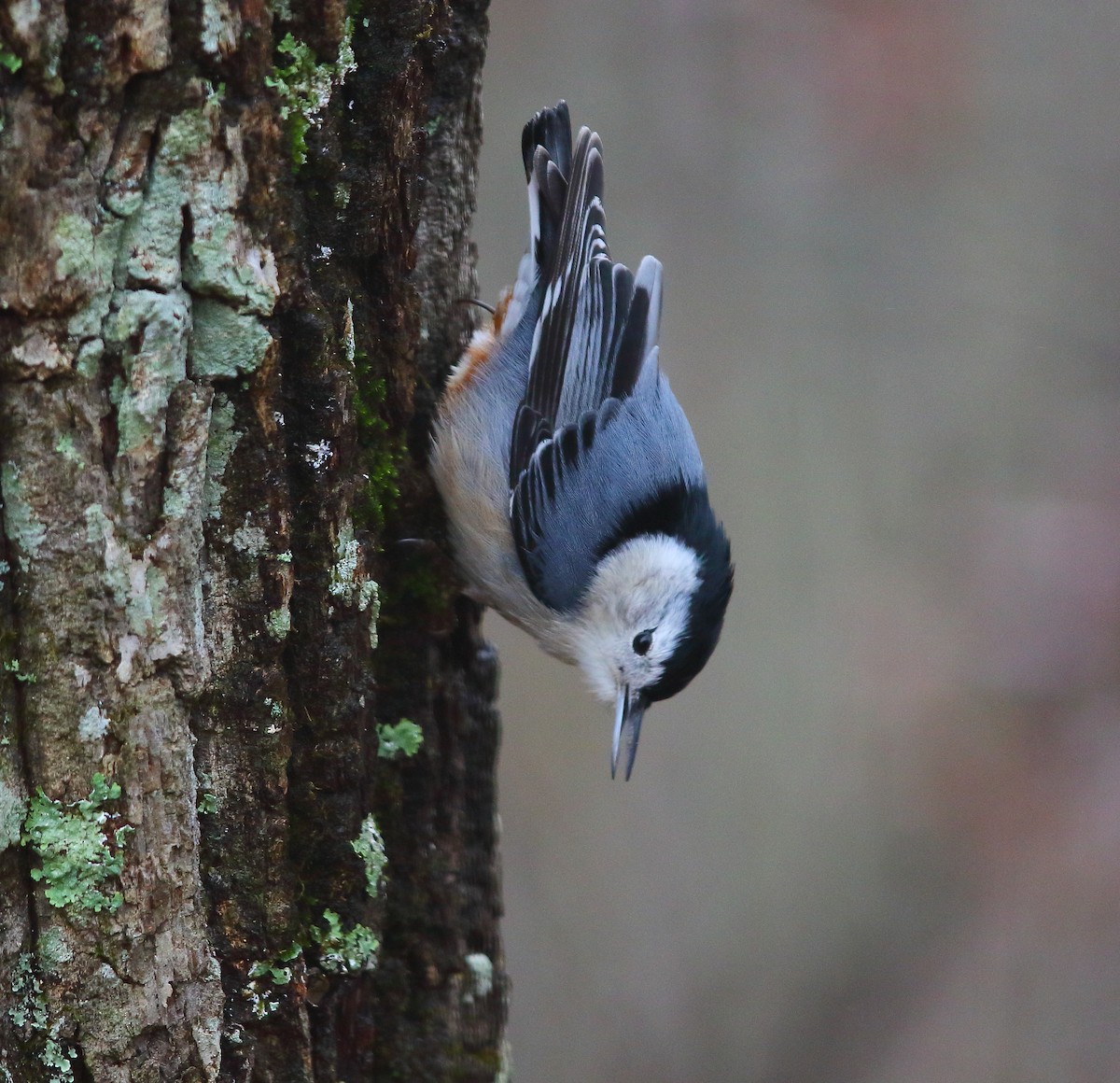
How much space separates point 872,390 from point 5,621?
2.91 meters

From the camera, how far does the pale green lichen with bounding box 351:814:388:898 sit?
154cm

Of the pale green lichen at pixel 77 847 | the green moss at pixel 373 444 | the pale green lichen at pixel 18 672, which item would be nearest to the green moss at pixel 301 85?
the green moss at pixel 373 444

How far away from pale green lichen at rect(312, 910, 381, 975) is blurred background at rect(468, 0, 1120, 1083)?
2018mm

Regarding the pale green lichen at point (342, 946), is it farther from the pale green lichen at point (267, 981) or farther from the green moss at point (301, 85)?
the green moss at point (301, 85)

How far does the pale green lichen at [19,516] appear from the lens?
3.93 feet

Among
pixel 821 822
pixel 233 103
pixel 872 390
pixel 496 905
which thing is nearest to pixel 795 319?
pixel 872 390

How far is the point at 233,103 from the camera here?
125cm

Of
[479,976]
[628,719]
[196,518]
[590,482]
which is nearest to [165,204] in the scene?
[196,518]

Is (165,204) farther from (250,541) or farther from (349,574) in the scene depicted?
(349,574)

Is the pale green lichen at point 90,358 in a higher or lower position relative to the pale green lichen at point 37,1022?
higher

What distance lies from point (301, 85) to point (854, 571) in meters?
2.73

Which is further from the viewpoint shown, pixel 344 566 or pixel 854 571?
pixel 854 571

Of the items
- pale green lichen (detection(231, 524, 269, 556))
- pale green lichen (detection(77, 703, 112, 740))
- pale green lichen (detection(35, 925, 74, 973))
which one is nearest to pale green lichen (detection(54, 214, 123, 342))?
pale green lichen (detection(231, 524, 269, 556))

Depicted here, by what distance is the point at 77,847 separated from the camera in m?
1.27
